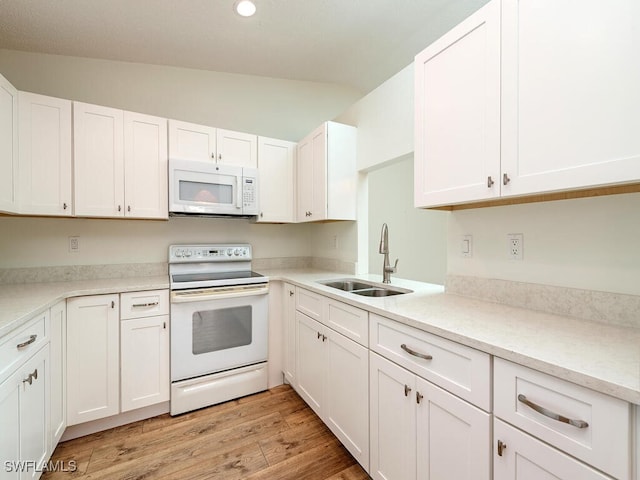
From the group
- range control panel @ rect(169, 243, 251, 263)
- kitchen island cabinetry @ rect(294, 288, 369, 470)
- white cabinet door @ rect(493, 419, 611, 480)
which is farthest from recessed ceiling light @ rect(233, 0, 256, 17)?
white cabinet door @ rect(493, 419, 611, 480)

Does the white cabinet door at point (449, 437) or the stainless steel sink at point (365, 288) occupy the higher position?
the stainless steel sink at point (365, 288)

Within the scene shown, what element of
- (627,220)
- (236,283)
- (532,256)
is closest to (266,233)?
(236,283)

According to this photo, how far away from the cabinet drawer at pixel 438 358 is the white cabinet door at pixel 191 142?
1.92 metres

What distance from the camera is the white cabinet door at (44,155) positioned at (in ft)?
5.95

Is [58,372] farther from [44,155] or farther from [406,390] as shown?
[406,390]

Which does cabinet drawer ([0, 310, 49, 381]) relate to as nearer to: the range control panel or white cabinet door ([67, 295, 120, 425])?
white cabinet door ([67, 295, 120, 425])

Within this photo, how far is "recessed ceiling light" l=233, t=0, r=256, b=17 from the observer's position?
70.0 inches

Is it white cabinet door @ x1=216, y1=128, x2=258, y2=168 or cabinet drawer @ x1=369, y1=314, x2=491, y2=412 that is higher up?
white cabinet door @ x1=216, y1=128, x2=258, y2=168

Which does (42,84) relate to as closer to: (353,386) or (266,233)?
(266,233)

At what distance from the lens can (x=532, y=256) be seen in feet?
4.25

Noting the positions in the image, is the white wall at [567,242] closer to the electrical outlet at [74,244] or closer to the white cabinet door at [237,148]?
the white cabinet door at [237,148]

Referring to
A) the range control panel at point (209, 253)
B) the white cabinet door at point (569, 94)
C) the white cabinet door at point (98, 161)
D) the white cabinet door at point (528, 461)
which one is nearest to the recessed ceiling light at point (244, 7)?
the white cabinet door at point (98, 161)

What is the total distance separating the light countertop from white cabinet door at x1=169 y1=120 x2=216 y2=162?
1.18m

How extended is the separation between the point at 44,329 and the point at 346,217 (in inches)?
79.9
